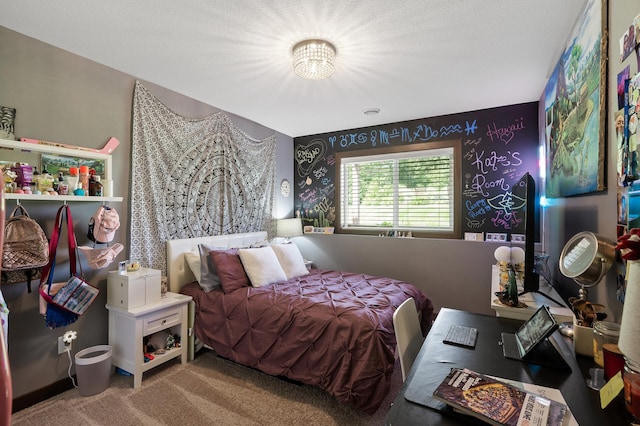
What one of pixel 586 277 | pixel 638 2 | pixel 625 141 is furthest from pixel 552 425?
pixel 638 2

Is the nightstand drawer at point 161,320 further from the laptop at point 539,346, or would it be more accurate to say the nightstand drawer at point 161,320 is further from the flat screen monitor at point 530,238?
the flat screen monitor at point 530,238

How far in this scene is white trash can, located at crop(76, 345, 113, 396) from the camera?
2174 millimetres

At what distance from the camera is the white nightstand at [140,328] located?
2311 millimetres

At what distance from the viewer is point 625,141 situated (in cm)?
112

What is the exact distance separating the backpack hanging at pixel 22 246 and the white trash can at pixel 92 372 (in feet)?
2.31

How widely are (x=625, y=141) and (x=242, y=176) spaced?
3.46 metres

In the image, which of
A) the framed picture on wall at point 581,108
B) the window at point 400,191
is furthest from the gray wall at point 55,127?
the framed picture on wall at point 581,108

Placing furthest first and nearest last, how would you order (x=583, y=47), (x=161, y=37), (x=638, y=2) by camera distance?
(x=161, y=37), (x=583, y=47), (x=638, y=2)

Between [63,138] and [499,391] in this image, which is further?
[63,138]

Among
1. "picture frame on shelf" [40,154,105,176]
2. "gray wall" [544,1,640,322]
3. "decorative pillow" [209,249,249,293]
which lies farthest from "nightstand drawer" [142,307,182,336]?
"gray wall" [544,1,640,322]

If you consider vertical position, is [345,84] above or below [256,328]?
above

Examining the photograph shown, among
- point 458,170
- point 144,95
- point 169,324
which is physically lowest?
point 169,324

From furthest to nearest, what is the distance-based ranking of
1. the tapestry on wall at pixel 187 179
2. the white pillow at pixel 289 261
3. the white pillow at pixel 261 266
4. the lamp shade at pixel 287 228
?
the lamp shade at pixel 287 228 → the white pillow at pixel 289 261 → the white pillow at pixel 261 266 → the tapestry on wall at pixel 187 179

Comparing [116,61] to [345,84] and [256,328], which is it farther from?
[256,328]
